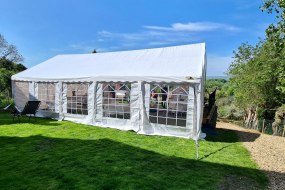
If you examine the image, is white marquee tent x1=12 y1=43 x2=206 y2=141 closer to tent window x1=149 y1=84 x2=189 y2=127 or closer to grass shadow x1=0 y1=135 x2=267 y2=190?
tent window x1=149 y1=84 x2=189 y2=127

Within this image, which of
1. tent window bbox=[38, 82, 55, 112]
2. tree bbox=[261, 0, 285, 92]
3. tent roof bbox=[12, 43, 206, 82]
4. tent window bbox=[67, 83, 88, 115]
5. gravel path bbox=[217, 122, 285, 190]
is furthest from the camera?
tent window bbox=[38, 82, 55, 112]

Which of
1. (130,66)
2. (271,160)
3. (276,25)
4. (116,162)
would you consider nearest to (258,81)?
(276,25)

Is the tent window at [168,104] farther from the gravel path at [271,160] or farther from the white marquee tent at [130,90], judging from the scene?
the gravel path at [271,160]

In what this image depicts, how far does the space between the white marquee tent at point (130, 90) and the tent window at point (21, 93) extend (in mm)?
57

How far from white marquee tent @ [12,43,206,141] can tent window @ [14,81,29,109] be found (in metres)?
0.06

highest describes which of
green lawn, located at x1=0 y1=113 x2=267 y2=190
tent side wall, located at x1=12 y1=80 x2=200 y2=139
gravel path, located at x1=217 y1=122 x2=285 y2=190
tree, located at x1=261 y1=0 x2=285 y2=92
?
tree, located at x1=261 y1=0 x2=285 y2=92

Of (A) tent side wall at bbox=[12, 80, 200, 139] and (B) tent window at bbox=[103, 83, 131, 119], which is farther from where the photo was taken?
(B) tent window at bbox=[103, 83, 131, 119]

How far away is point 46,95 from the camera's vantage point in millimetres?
12711

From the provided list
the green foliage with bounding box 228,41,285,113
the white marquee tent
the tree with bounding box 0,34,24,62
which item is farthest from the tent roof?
the tree with bounding box 0,34,24,62

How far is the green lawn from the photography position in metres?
4.89

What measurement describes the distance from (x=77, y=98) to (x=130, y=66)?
Result: 290cm

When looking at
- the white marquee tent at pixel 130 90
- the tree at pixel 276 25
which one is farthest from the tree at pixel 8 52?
the tree at pixel 276 25

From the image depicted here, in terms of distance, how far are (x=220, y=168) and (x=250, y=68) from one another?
14384 mm

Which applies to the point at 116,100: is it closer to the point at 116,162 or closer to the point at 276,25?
the point at 116,162
